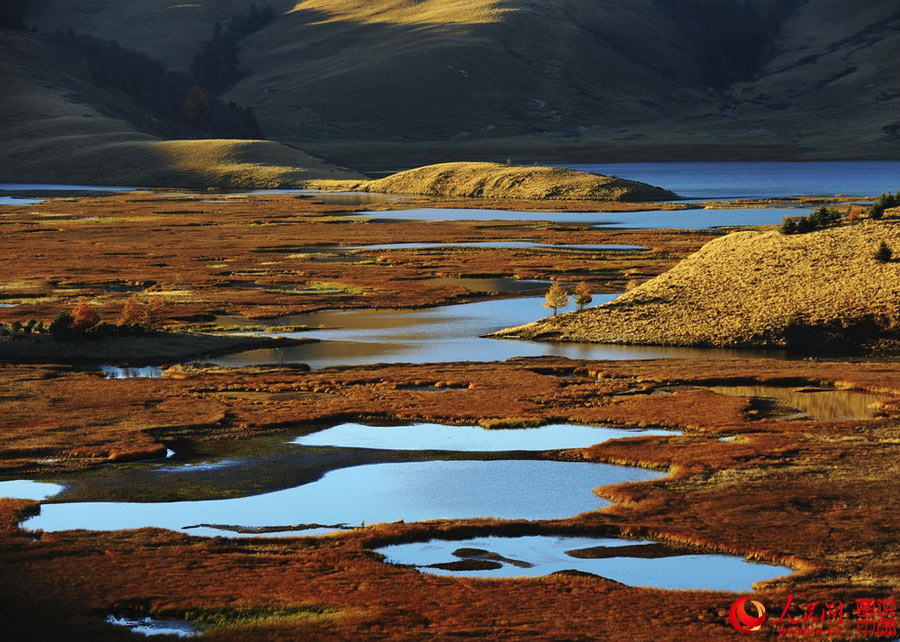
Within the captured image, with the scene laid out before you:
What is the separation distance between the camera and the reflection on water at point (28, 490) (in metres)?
29.8

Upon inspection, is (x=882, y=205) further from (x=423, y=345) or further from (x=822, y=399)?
(x=822, y=399)

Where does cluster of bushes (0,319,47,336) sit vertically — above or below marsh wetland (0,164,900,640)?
above

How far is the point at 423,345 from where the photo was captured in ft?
177

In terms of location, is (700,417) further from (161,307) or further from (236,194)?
(236,194)

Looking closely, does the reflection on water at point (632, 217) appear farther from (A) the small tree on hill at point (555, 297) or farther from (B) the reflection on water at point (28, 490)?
(B) the reflection on water at point (28, 490)

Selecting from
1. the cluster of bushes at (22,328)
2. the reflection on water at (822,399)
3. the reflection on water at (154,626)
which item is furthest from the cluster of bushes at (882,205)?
the reflection on water at (154,626)

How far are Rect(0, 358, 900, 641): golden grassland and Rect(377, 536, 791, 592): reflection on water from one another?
461mm

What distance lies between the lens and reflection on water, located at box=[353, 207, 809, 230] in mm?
118588

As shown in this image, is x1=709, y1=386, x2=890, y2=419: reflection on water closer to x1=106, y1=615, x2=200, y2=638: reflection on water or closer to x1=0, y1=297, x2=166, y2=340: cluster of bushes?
x1=106, y1=615, x2=200, y2=638: reflection on water

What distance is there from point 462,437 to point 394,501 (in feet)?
23.8

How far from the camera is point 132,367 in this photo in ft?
165

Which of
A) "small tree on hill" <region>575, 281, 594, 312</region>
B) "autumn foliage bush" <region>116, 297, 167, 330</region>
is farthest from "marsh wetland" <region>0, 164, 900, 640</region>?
"small tree on hill" <region>575, 281, 594, 312</region>

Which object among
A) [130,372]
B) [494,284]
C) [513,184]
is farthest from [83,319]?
[513,184]

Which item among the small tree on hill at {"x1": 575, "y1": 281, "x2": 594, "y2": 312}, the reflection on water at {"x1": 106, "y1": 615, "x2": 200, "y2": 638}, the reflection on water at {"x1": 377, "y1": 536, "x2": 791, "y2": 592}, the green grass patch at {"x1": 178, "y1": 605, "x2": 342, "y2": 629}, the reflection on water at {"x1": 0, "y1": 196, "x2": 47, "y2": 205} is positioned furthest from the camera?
the reflection on water at {"x1": 0, "y1": 196, "x2": 47, "y2": 205}
